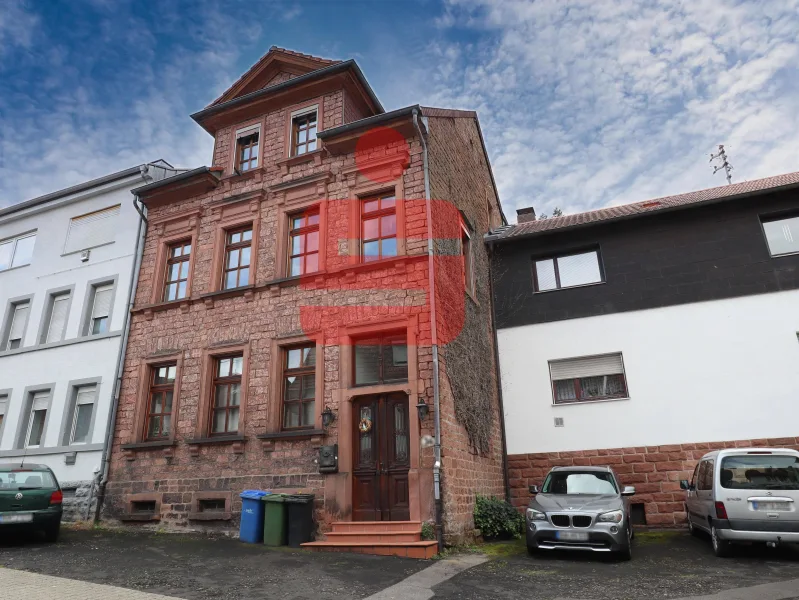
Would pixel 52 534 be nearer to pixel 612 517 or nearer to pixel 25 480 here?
pixel 25 480

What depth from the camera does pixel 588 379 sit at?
1442 cm

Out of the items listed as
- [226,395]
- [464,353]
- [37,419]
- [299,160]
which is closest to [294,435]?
[226,395]

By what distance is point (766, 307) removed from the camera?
525 inches

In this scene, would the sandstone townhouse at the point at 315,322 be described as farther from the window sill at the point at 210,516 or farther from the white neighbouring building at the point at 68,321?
the white neighbouring building at the point at 68,321

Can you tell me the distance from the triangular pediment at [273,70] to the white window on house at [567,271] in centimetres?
795

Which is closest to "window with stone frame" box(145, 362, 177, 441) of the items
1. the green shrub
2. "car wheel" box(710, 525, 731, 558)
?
the green shrub

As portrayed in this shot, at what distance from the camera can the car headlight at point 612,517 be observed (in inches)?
360

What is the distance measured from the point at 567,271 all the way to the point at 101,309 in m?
12.9

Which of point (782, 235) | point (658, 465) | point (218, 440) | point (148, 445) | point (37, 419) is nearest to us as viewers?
point (218, 440)

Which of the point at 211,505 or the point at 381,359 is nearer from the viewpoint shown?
the point at 381,359

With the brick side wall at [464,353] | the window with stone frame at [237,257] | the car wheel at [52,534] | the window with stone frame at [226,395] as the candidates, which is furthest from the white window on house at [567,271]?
the car wheel at [52,534]

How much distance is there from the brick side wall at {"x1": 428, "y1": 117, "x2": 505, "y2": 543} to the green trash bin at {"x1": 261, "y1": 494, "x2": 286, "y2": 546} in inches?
119

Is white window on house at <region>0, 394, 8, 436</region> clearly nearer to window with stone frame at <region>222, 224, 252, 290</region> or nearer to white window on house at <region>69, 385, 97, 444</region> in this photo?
white window on house at <region>69, 385, 97, 444</region>

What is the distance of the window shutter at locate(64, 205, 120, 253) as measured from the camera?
1695cm
